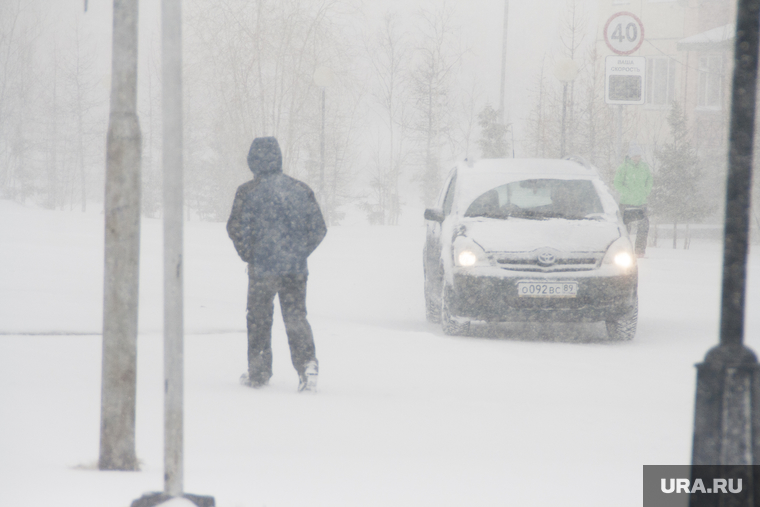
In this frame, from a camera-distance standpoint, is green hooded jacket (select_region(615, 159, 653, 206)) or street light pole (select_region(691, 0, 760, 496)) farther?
green hooded jacket (select_region(615, 159, 653, 206))

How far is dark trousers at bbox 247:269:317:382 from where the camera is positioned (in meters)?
5.38

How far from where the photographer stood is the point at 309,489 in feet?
10.8

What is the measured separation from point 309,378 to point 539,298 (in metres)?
2.98

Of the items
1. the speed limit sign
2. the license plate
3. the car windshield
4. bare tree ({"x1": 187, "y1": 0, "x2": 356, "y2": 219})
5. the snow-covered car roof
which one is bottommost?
the license plate

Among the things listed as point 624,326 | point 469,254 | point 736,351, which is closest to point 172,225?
point 736,351

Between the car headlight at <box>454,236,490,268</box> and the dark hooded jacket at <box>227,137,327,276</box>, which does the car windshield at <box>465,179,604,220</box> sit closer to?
the car headlight at <box>454,236,490,268</box>

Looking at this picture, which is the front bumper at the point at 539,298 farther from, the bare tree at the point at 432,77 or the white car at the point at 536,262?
the bare tree at the point at 432,77

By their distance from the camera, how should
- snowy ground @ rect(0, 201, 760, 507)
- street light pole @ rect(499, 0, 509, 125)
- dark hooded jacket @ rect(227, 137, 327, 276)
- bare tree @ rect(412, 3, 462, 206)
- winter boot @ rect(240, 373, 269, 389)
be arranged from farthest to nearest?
bare tree @ rect(412, 3, 462, 206) < street light pole @ rect(499, 0, 509, 125) < winter boot @ rect(240, 373, 269, 389) < dark hooded jacket @ rect(227, 137, 327, 276) < snowy ground @ rect(0, 201, 760, 507)

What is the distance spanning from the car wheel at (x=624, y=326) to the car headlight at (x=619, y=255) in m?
0.42

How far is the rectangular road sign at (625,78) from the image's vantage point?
→ 1355 centimetres

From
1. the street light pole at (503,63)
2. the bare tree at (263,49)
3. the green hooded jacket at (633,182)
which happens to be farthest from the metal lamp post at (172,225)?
the street light pole at (503,63)

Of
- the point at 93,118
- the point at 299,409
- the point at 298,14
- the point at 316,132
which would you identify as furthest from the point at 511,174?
the point at 93,118

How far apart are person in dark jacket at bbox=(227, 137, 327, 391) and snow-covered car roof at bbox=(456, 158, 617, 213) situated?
3249 millimetres

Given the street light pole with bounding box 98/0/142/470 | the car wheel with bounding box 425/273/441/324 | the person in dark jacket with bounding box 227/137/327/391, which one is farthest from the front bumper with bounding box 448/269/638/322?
the street light pole with bounding box 98/0/142/470
